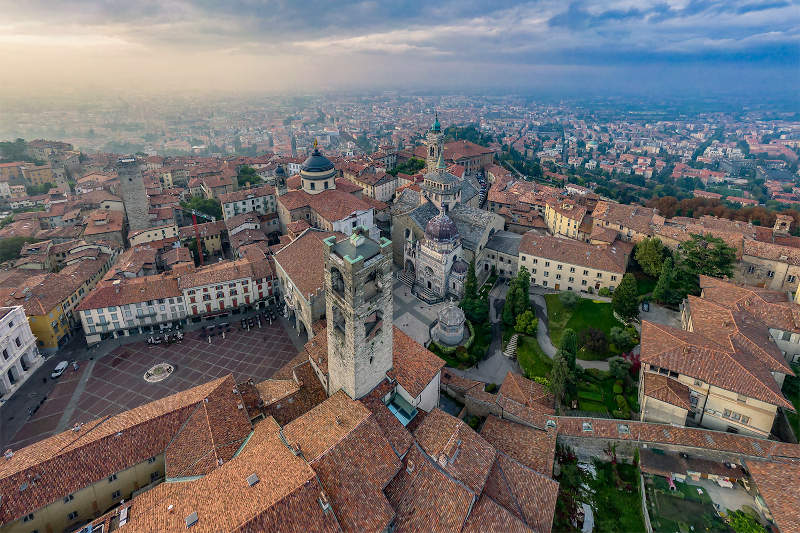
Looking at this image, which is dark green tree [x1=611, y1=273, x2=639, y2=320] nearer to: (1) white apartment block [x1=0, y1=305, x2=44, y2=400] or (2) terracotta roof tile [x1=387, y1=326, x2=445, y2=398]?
(2) terracotta roof tile [x1=387, y1=326, x2=445, y2=398]

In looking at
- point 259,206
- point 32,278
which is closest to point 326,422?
point 32,278

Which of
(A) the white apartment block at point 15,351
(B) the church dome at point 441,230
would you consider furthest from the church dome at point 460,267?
(A) the white apartment block at point 15,351

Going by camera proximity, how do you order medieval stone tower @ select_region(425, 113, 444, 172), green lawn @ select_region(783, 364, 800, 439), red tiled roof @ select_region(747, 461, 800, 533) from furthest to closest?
medieval stone tower @ select_region(425, 113, 444, 172) → green lawn @ select_region(783, 364, 800, 439) → red tiled roof @ select_region(747, 461, 800, 533)

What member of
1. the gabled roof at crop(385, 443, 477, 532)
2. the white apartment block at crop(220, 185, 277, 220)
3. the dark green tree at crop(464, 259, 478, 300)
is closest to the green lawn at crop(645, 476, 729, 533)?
the gabled roof at crop(385, 443, 477, 532)

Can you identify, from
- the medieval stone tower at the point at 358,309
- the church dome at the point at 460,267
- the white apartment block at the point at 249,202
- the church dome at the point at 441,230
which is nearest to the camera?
the medieval stone tower at the point at 358,309

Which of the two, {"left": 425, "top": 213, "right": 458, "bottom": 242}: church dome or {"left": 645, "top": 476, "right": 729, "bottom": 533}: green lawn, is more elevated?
{"left": 425, "top": 213, "right": 458, "bottom": 242}: church dome

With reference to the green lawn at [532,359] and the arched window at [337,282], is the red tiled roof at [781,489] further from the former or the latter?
the arched window at [337,282]
